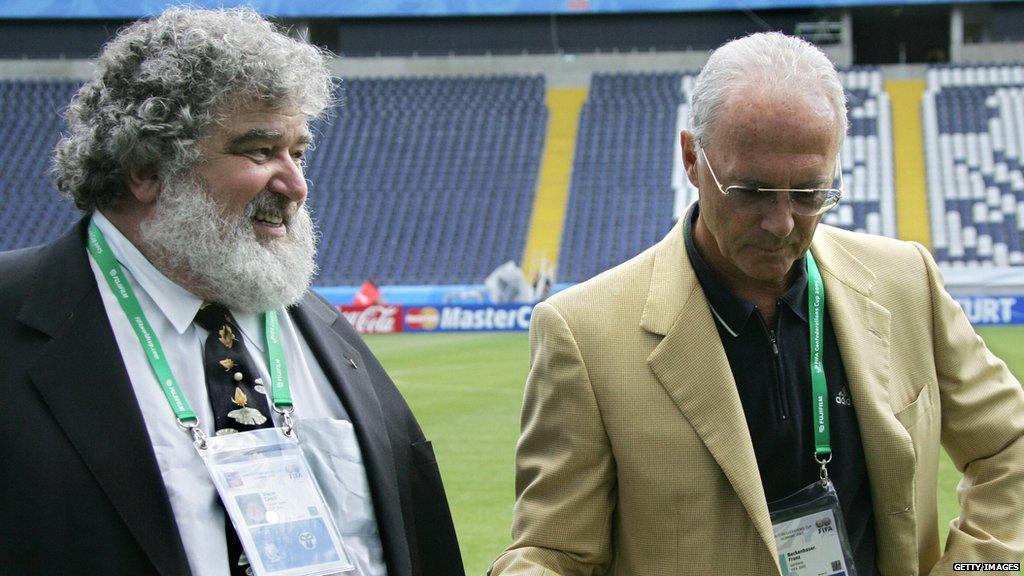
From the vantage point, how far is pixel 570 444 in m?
2.57

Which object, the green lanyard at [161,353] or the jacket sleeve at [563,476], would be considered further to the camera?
the jacket sleeve at [563,476]

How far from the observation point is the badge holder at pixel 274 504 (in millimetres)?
2402

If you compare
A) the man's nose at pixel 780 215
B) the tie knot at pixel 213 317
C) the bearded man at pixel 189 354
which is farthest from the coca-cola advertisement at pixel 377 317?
the man's nose at pixel 780 215

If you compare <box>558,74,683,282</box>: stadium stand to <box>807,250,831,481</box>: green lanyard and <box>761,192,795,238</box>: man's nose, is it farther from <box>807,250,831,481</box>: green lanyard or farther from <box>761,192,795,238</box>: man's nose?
<box>761,192,795,238</box>: man's nose

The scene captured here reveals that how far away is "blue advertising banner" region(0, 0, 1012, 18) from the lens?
32.3 metres

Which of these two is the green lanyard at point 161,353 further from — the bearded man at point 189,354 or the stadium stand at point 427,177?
the stadium stand at point 427,177

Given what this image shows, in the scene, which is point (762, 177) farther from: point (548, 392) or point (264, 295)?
point (264, 295)

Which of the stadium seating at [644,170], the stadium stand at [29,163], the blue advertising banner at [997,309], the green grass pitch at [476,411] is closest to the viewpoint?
the green grass pitch at [476,411]

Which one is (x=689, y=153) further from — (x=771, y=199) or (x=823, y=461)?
(x=823, y=461)

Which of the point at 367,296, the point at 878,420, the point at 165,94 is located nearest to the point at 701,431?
the point at 878,420

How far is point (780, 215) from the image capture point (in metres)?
2.44

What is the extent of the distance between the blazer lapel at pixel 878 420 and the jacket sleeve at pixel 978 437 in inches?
5.1

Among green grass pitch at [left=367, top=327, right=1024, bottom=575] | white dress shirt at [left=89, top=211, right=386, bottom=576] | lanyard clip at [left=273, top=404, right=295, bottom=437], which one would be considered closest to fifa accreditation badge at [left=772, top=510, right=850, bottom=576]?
white dress shirt at [left=89, top=211, right=386, bottom=576]

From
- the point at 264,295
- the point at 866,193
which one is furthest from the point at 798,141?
the point at 866,193
